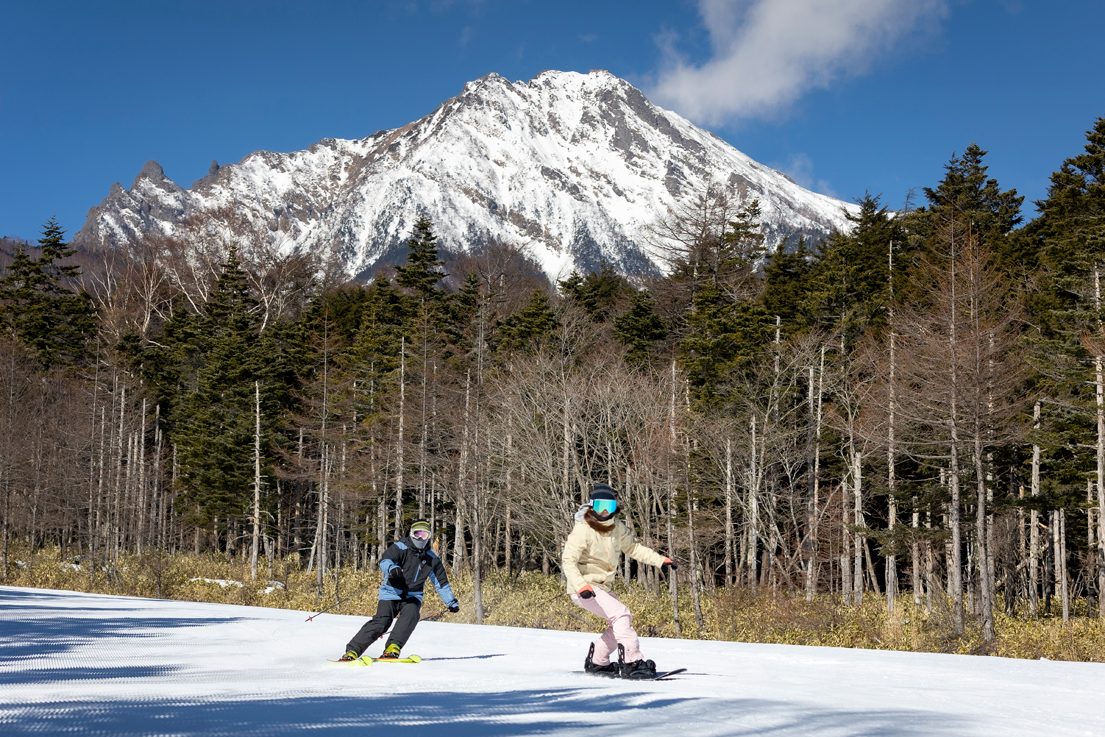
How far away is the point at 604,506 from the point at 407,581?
258 centimetres

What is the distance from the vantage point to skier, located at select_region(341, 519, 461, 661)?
25.0 feet

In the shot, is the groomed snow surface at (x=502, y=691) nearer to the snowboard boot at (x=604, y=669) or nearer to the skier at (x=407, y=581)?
the snowboard boot at (x=604, y=669)

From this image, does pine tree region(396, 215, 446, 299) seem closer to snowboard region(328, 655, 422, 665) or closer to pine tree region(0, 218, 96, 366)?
pine tree region(0, 218, 96, 366)

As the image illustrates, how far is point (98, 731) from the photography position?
3.74m

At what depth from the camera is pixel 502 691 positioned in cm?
562

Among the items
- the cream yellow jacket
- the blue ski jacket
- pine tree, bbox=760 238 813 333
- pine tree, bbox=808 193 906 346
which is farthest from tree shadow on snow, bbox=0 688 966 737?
pine tree, bbox=760 238 813 333

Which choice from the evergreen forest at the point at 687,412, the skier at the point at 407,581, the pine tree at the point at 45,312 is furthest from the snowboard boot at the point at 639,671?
the pine tree at the point at 45,312

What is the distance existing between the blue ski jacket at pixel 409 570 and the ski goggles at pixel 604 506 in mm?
2186

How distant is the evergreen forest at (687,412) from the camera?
894 inches

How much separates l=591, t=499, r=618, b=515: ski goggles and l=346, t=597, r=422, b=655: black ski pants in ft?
7.56

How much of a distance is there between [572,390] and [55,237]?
144 ft

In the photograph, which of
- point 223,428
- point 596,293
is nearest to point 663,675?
point 223,428

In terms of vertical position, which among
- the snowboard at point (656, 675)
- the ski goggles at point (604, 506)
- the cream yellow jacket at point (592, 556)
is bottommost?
the snowboard at point (656, 675)

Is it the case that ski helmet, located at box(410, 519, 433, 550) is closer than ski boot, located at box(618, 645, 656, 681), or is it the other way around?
ski boot, located at box(618, 645, 656, 681)
